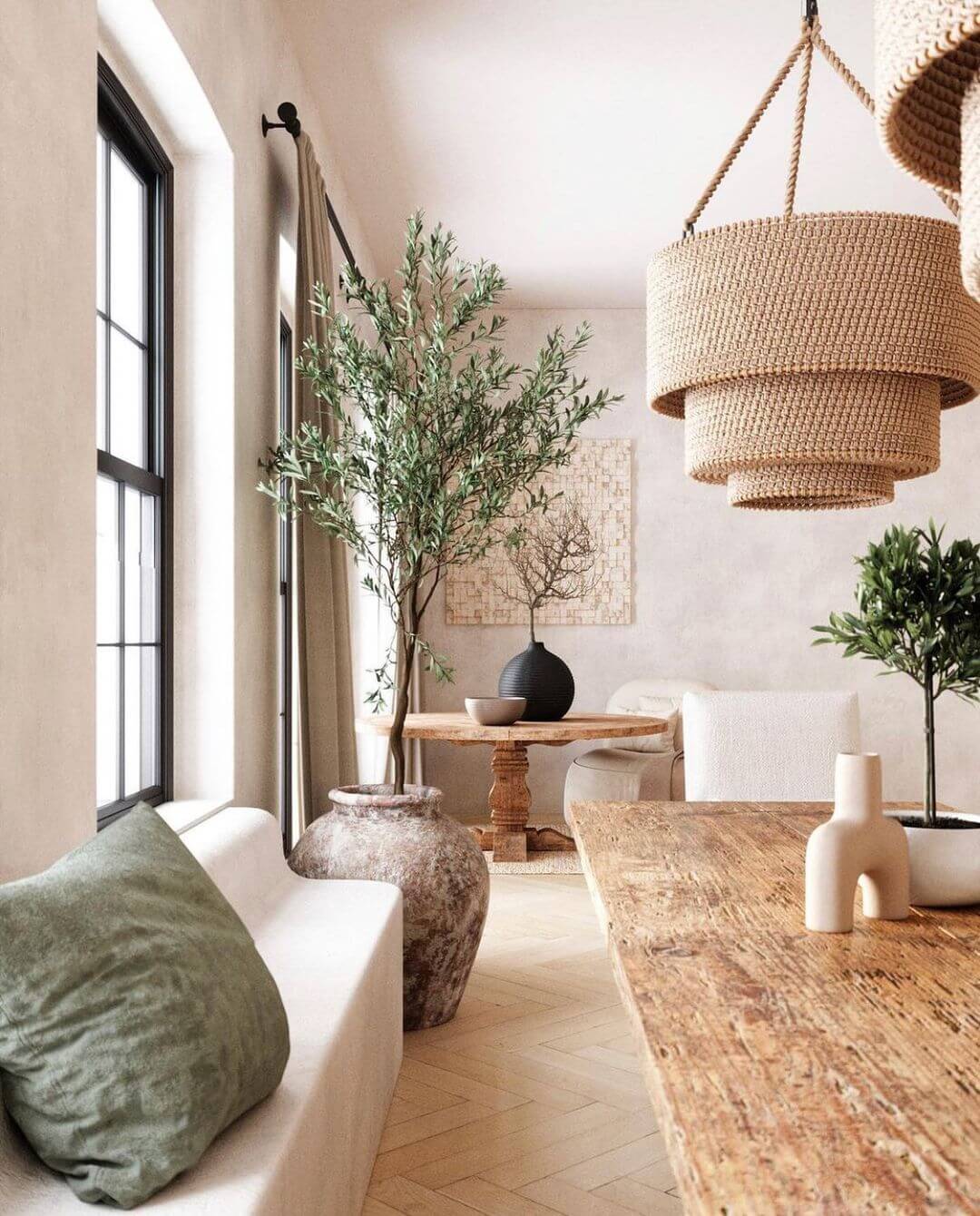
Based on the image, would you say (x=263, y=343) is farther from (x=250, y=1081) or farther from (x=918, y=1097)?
(x=918, y=1097)

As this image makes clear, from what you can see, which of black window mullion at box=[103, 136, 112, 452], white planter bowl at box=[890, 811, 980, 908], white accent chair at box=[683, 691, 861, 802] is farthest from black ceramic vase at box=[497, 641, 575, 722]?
white planter bowl at box=[890, 811, 980, 908]

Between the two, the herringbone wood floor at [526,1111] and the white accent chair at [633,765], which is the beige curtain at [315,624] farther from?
the white accent chair at [633,765]

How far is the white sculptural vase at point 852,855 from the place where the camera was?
1.49 meters

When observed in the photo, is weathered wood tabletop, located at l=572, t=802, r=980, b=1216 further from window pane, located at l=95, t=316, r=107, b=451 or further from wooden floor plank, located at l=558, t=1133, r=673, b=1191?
window pane, located at l=95, t=316, r=107, b=451

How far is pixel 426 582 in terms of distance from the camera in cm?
708

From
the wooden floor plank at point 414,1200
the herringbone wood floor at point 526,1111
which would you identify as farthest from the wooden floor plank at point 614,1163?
the wooden floor plank at point 414,1200

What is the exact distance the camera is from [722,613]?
6.98m

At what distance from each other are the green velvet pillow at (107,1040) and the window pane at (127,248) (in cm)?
180

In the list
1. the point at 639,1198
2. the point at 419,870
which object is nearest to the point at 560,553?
the point at 419,870

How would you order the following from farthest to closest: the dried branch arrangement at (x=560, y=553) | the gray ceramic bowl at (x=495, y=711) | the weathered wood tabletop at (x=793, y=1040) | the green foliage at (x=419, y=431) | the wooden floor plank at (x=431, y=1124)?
the dried branch arrangement at (x=560, y=553) → the gray ceramic bowl at (x=495, y=711) → the green foliage at (x=419, y=431) → the wooden floor plank at (x=431, y=1124) → the weathered wood tabletop at (x=793, y=1040)

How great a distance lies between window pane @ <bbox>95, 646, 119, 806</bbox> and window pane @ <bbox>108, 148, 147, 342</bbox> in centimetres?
80

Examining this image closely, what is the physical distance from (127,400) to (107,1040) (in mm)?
1943

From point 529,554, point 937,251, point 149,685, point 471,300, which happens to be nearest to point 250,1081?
point 937,251

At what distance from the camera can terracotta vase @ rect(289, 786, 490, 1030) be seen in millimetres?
2908
